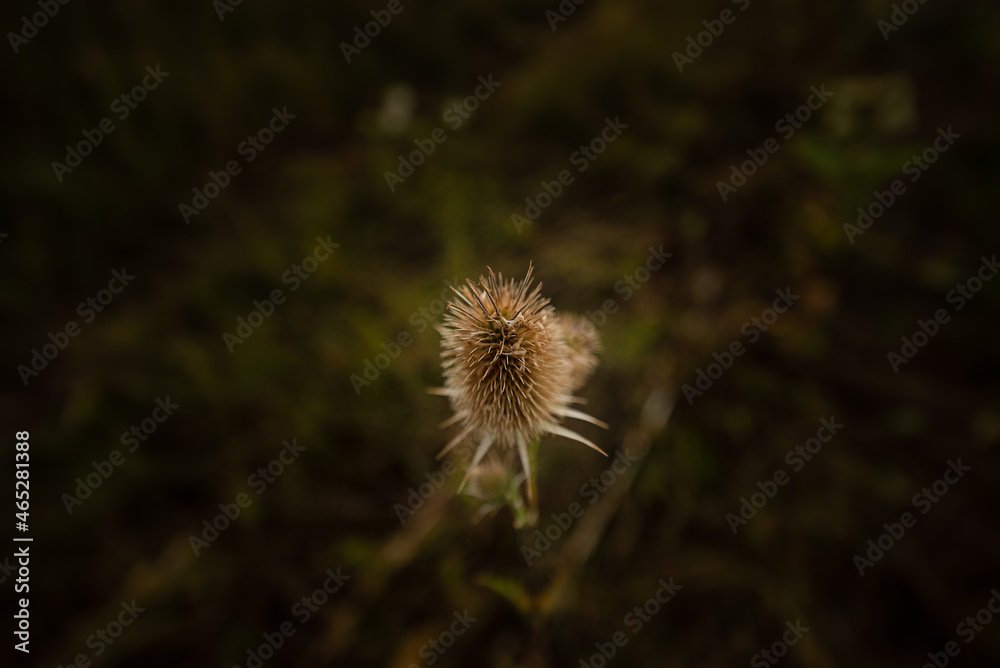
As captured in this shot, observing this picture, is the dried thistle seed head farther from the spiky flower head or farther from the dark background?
the dark background

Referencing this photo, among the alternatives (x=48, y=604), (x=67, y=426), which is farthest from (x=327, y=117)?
(x=48, y=604)

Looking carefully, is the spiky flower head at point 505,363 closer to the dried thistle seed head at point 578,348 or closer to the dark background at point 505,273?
the dried thistle seed head at point 578,348

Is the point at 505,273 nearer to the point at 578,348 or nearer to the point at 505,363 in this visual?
the point at 578,348

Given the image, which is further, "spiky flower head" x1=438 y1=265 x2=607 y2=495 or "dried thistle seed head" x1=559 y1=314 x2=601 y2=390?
"dried thistle seed head" x1=559 y1=314 x2=601 y2=390

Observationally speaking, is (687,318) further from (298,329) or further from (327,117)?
(327,117)

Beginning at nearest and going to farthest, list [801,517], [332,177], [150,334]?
[801,517] → [150,334] → [332,177]

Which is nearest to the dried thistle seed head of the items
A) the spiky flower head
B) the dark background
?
the spiky flower head
